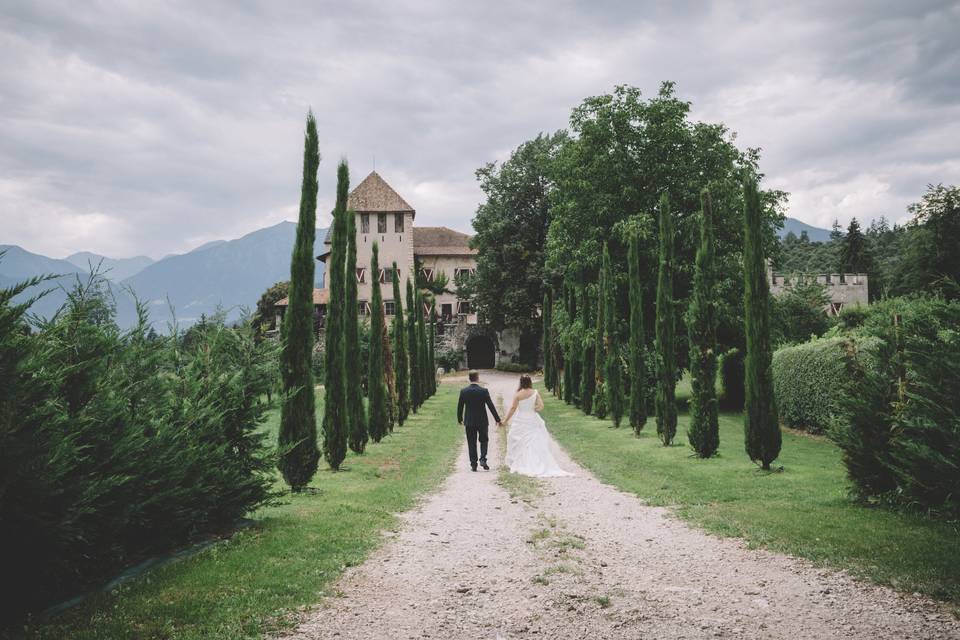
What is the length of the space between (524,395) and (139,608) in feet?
31.4

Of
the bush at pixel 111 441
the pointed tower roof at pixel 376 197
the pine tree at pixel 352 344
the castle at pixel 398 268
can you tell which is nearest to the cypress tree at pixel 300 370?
the bush at pixel 111 441

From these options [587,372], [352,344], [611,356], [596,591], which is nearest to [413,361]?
[587,372]

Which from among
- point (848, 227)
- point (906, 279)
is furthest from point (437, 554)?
point (848, 227)

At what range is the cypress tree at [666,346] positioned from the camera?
17031 millimetres

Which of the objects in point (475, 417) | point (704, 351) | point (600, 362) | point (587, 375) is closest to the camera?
point (475, 417)

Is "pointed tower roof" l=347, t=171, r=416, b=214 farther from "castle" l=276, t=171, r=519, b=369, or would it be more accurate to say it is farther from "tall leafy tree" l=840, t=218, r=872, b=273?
"tall leafy tree" l=840, t=218, r=872, b=273

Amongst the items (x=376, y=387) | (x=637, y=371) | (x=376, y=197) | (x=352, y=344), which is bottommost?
(x=376, y=387)

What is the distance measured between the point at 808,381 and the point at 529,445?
1232cm

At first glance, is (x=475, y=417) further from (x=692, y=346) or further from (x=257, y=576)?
(x=257, y=576)

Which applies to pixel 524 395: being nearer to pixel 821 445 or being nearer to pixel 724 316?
pixel 821 445

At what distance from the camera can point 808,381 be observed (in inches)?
840

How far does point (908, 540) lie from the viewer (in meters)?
6.54

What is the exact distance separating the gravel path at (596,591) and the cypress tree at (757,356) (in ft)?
15.9

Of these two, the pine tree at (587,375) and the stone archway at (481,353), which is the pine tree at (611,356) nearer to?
the pine tree at (587,375)
